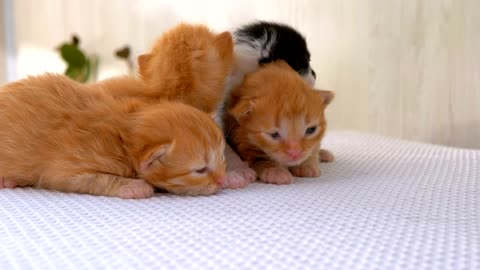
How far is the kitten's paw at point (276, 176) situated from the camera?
1238 millimetres

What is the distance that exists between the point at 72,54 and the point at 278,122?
8.51ft

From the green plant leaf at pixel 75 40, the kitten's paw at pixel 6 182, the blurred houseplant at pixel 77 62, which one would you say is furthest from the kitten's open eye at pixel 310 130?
the green plant leaf at pixel 75 40

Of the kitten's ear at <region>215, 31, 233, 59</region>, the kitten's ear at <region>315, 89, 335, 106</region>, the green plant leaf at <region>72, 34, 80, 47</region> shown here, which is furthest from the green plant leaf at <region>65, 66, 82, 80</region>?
the kitten's ear at <region>315, 89, 335, 106</region>

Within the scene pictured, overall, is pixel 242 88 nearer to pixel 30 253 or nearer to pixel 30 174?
pixel 30 174

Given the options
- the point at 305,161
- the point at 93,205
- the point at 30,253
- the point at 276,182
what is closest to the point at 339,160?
the point at 305,161

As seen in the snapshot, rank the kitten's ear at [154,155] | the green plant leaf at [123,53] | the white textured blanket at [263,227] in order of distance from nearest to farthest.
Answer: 1. the white textured blanket at [263,227]
2. the kitten's ear at [154,155]
3. the green plant leaf at [123,53]

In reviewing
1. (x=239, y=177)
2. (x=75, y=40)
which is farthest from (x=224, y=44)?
(x=75, y=40)

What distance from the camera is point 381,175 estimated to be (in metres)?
1.27

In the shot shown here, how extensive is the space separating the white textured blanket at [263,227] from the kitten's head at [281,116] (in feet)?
0.38

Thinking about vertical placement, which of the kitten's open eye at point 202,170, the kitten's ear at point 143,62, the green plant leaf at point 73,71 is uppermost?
the kitten's ear at point 143,62

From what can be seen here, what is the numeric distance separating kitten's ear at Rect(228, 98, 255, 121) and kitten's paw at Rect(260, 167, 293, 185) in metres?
0.15

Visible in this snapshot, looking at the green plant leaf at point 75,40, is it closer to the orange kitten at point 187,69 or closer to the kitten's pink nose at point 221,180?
the orange kitten at point 187,69

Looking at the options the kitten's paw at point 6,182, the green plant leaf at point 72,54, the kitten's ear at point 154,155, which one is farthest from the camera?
the green plant leaf at point 72,54

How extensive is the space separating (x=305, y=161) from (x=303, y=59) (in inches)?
12.3
